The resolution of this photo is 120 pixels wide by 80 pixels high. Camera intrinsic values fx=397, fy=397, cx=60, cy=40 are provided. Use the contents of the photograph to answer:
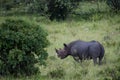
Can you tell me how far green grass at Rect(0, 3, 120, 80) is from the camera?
13516mm

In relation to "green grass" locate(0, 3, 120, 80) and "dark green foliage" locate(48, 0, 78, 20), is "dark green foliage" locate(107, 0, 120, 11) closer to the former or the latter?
"green grass" locate(0, 3, 120, 80)

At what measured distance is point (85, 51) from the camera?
15.1 meters

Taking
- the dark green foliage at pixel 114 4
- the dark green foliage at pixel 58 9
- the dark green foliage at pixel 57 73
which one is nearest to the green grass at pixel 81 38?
the dark green foliage at pixel 57 73

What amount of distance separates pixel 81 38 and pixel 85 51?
6235 mm

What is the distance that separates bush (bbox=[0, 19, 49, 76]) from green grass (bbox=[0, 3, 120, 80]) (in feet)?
1.40

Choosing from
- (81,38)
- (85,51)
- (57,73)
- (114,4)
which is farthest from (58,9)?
(57,73)

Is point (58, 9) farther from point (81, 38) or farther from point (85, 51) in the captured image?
point (85, 51)

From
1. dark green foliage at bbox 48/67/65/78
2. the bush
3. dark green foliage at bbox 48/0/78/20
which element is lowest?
dark green foliage at bbox 48/0/78/20

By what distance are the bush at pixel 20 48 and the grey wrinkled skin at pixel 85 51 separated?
1.99 metres

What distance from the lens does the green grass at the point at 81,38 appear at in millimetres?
13516

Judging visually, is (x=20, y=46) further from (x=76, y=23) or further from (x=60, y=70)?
(x=76, y=23)

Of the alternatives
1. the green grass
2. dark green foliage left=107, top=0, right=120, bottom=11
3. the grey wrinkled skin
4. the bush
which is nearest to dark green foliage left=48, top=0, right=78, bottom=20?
the green grass

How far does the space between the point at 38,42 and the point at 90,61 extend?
8.98 ft

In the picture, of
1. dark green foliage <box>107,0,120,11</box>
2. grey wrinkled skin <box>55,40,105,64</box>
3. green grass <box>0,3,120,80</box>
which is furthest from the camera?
dark green foliage <box>107,0,120,11</box>
